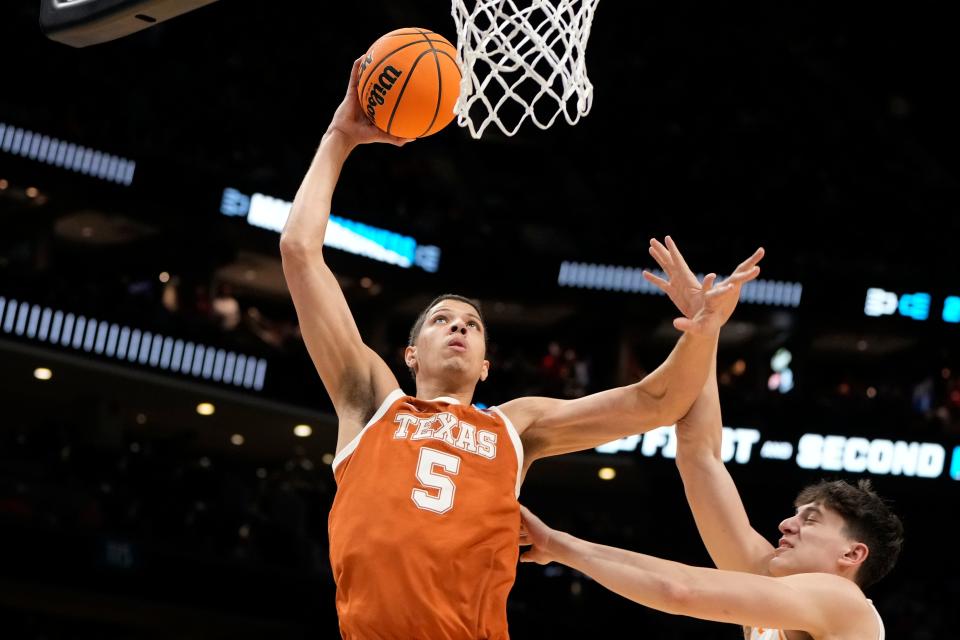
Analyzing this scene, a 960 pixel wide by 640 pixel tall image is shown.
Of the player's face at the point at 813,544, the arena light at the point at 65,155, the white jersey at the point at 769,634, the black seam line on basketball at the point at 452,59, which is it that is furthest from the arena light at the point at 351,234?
the player's face at the point at 813,544

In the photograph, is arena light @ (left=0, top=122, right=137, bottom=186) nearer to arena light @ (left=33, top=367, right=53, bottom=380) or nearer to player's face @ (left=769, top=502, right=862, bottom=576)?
arena light @ (left=33, top=367, right=53, bottom=380)

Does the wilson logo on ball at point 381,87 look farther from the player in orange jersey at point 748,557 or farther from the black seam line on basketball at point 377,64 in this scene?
the player in orange jersey at point 748,557

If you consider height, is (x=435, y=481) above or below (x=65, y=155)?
below

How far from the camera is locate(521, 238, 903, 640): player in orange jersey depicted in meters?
3.58

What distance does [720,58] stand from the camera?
89.0 feet

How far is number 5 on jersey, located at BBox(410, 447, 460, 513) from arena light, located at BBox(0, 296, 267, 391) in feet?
43.7

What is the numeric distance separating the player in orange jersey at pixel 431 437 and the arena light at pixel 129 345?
1269cm

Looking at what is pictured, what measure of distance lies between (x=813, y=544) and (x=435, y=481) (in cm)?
126

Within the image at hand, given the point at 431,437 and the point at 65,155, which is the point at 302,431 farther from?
the point at 431,437

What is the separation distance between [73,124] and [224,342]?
388cm

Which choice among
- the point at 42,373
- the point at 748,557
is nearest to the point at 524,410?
the point at 748,557

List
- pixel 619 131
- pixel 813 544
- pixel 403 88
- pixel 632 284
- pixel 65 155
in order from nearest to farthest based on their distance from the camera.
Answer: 1. pixel 813 544
2. pixel 403 88
3. pixel 65 155
4. pixel 632 284
5. pixel 619 131

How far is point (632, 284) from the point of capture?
68.4ft

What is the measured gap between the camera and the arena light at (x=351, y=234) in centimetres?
1917
